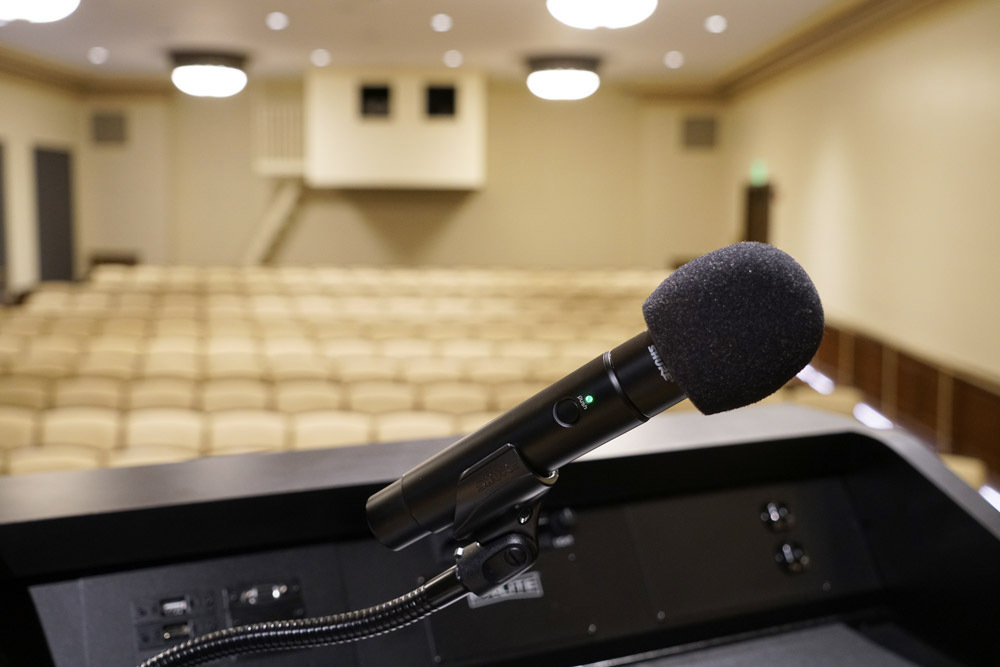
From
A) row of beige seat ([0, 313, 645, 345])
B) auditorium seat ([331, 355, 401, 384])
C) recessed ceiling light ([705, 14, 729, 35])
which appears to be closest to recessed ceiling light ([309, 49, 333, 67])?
recessed ceiling light ([705, 14, 729, 35])

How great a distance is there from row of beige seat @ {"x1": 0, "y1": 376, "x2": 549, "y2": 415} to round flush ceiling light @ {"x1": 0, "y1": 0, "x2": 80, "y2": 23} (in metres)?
2.18

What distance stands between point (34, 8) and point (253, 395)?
2.71 meters

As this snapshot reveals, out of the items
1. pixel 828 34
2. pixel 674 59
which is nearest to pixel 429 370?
pixel 828 34

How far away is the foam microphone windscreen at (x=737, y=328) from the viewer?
673mm

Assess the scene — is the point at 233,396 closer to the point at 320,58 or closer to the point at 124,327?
the point at 124,327

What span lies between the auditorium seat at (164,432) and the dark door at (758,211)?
9.89 metres

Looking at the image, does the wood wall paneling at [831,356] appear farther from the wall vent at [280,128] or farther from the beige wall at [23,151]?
the beige wall at [23,151]

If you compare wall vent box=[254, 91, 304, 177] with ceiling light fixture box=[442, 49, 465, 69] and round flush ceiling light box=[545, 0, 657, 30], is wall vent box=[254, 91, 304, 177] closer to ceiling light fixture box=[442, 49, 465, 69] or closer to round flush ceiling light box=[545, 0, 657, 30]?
ceiling light fixture box=[442, 49, 465, 69]

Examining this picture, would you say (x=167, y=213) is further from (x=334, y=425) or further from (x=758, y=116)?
(x=334, y=425)

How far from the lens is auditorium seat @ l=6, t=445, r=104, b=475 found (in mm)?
3381

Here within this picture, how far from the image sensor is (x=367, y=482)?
1212 mm

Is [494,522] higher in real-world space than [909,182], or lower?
lower

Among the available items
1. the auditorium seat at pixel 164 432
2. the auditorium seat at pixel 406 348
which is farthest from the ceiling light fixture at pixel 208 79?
the auditorium seat at pixel 164 432

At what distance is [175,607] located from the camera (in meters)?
1.15
